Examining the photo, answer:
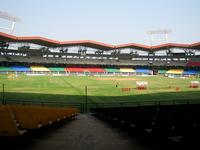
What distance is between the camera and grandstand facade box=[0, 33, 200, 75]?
11319cm

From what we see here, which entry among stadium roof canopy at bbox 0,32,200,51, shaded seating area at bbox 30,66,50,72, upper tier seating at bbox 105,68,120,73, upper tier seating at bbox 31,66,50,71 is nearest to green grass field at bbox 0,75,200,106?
stadium roof canopy at bbox 0,32,200,51

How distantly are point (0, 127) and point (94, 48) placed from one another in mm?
121337

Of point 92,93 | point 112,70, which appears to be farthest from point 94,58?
point 92,93

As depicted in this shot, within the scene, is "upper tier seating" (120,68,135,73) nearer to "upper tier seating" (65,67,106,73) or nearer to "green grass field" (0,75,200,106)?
"upper tier seating" (65,67,106,73)

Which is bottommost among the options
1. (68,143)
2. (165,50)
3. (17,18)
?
(68,143)

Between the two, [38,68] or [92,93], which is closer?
[92,93]

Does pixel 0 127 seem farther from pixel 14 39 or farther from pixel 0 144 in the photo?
pixel 14 39

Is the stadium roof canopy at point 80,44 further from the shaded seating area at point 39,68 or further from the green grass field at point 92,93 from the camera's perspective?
the green grass field at point 92,93

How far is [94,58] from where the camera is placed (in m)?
135

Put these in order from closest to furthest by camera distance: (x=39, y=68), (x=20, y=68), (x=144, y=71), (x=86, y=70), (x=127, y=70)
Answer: (x=20, y=68) < (x=39, y=68) < (x=86, y=70) < (x=144, y=71) < (x=127, y=70)

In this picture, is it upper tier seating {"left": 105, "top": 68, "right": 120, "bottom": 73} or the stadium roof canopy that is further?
upper tier seating {"left": 105, "top": 68, "right": 120, "bottom": 73}

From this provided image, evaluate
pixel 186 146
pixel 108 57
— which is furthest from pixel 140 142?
pixel 108 57

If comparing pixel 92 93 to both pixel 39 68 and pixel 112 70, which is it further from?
pixel 112 70

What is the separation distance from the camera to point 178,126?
16.6 feet
